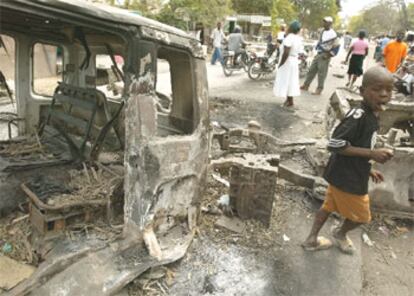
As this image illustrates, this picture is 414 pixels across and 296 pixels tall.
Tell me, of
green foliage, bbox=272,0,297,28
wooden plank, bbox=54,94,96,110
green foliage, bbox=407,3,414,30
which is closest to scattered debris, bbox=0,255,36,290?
wooden plank, bbox=54,94,96,110

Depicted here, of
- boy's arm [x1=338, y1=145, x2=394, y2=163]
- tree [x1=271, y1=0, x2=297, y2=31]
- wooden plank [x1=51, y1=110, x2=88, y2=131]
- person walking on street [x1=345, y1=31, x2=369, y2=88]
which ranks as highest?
tree [x1=271, y1=0, x2=297, y2=31]

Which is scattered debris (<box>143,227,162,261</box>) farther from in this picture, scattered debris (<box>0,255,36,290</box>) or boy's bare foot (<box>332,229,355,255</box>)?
boy's bare foot (<box>332,229,355,255</box>)

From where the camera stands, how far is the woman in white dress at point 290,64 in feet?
25.7

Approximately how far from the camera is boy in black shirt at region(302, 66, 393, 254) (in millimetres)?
2652

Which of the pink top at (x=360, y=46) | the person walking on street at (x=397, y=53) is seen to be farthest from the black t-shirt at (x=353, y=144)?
the person walking on street at (x=397, y=53)

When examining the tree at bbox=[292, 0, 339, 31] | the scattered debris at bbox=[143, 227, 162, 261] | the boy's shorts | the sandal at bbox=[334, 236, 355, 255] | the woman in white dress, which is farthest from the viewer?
the tree at bbox=[292, 0, 339, 31]

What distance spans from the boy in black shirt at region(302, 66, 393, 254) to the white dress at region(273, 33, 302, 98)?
5.46 meters

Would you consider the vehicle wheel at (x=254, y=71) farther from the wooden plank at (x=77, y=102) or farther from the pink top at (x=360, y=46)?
the wooden plank at (x=77, y=102)

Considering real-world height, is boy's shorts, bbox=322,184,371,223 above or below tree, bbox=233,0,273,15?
below

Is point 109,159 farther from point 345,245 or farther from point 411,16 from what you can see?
point 411,16

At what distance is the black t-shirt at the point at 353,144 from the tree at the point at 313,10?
52.9 metres

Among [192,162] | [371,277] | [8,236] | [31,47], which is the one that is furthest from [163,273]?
[31,47]

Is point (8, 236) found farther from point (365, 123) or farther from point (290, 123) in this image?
point (290, 123)

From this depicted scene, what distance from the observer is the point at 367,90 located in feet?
8.89
